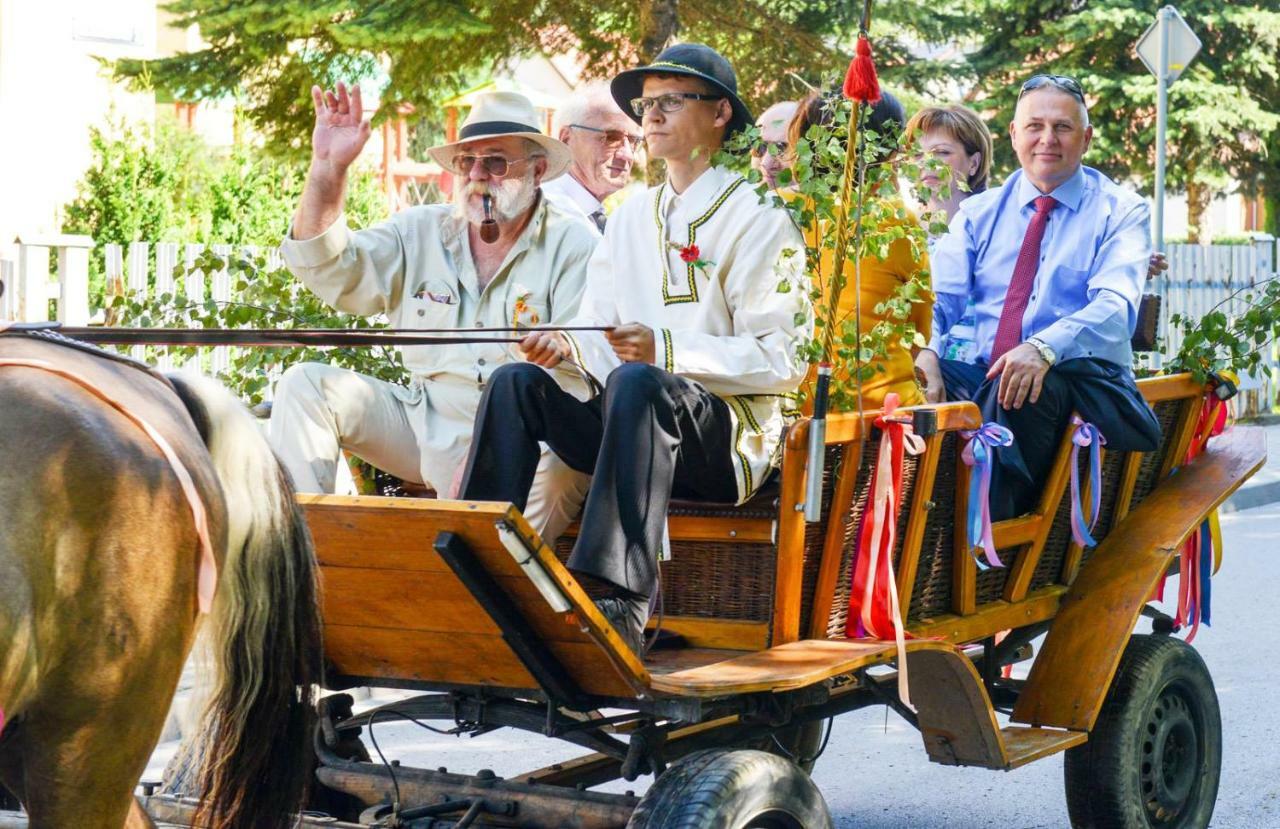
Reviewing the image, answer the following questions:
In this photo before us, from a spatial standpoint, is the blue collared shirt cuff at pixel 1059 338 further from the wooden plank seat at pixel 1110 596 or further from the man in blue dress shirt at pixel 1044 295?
the wooden plank seat at pixel 1110 596

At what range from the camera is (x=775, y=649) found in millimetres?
3789

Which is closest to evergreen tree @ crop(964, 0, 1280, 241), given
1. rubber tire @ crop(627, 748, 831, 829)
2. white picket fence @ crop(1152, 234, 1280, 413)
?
white picket fence @ crop(1152, 234, 1280, 413)

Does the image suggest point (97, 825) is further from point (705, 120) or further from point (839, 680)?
point (705, 120)

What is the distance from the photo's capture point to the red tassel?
3611 mm

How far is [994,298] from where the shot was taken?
17.4 ft

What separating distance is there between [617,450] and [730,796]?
0.77 metres

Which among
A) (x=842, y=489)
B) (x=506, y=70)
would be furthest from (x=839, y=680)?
(x=506, y=70)

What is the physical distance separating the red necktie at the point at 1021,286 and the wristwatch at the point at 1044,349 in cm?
44

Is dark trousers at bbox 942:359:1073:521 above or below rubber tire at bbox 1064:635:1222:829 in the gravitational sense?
above

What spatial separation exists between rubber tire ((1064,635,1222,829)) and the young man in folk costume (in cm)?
128

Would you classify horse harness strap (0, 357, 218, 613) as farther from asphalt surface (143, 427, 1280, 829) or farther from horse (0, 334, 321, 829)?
asphalt surface (143, 427, 1280, 829)

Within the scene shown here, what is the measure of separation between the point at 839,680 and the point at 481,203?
1792 mm

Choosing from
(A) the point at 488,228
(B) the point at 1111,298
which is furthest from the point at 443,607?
(B) the point at 1111,298

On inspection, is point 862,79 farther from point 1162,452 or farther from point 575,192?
point 575,192
